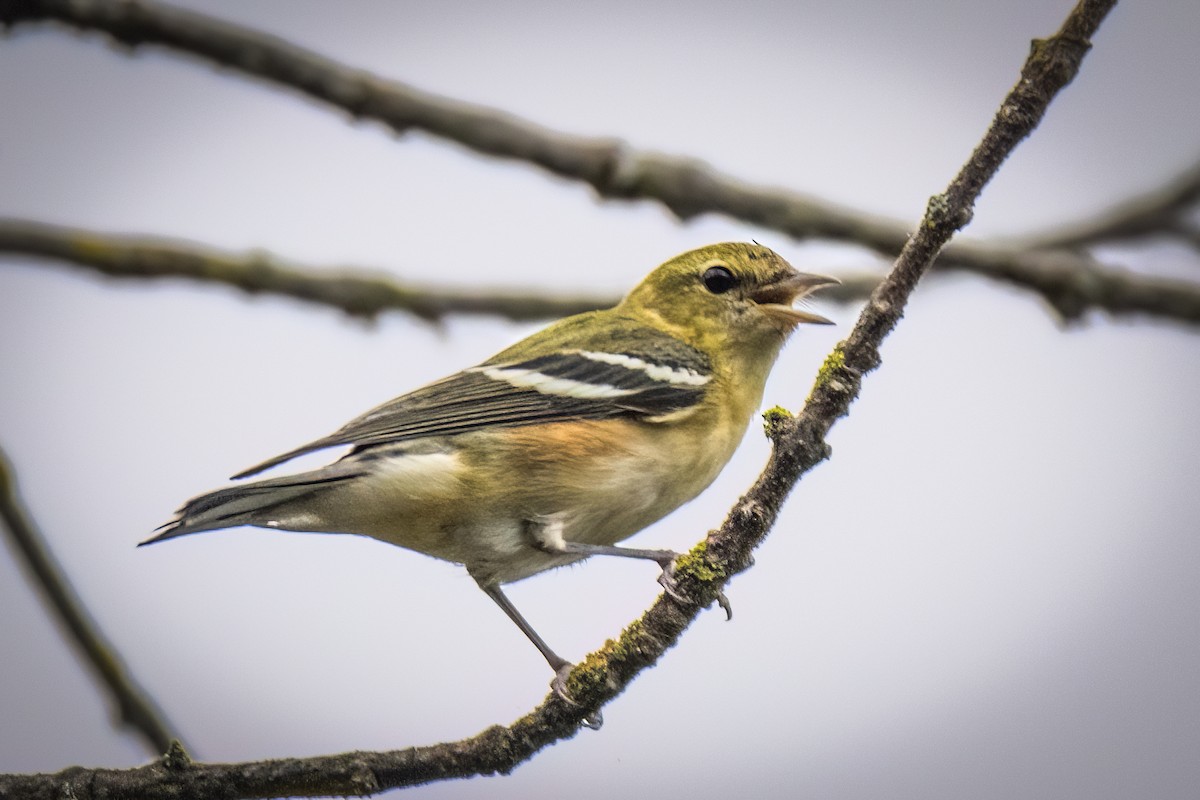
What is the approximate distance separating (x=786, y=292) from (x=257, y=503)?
10.0 feet

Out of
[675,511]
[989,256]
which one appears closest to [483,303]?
[675,511]

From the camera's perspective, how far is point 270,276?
594cm

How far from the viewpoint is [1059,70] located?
3.38m

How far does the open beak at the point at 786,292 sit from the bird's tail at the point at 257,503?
239 centimetres

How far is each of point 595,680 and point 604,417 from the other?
70.8 inches

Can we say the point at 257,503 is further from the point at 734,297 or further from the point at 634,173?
the point at 734,297

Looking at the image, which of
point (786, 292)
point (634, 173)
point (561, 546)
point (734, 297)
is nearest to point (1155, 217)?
point (786, 292)

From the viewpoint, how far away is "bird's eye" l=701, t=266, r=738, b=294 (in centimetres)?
644

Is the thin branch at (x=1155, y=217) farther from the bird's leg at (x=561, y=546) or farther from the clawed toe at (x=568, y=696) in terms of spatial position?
the clawed toe at (x=568, y=696)

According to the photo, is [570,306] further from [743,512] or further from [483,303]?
[743,512]

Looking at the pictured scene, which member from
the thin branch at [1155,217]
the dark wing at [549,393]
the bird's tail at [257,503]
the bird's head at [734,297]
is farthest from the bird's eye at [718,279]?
the bird's tail at [257,503]

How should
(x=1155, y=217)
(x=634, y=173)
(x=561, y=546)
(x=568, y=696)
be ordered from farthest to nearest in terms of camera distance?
(x=1155, y=217), (x=634, y=173), (x=561, y=546), (x=568, y=696)

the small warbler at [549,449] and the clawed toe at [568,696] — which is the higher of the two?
the small warbler at [549,449]

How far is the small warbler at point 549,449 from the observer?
4988mm
